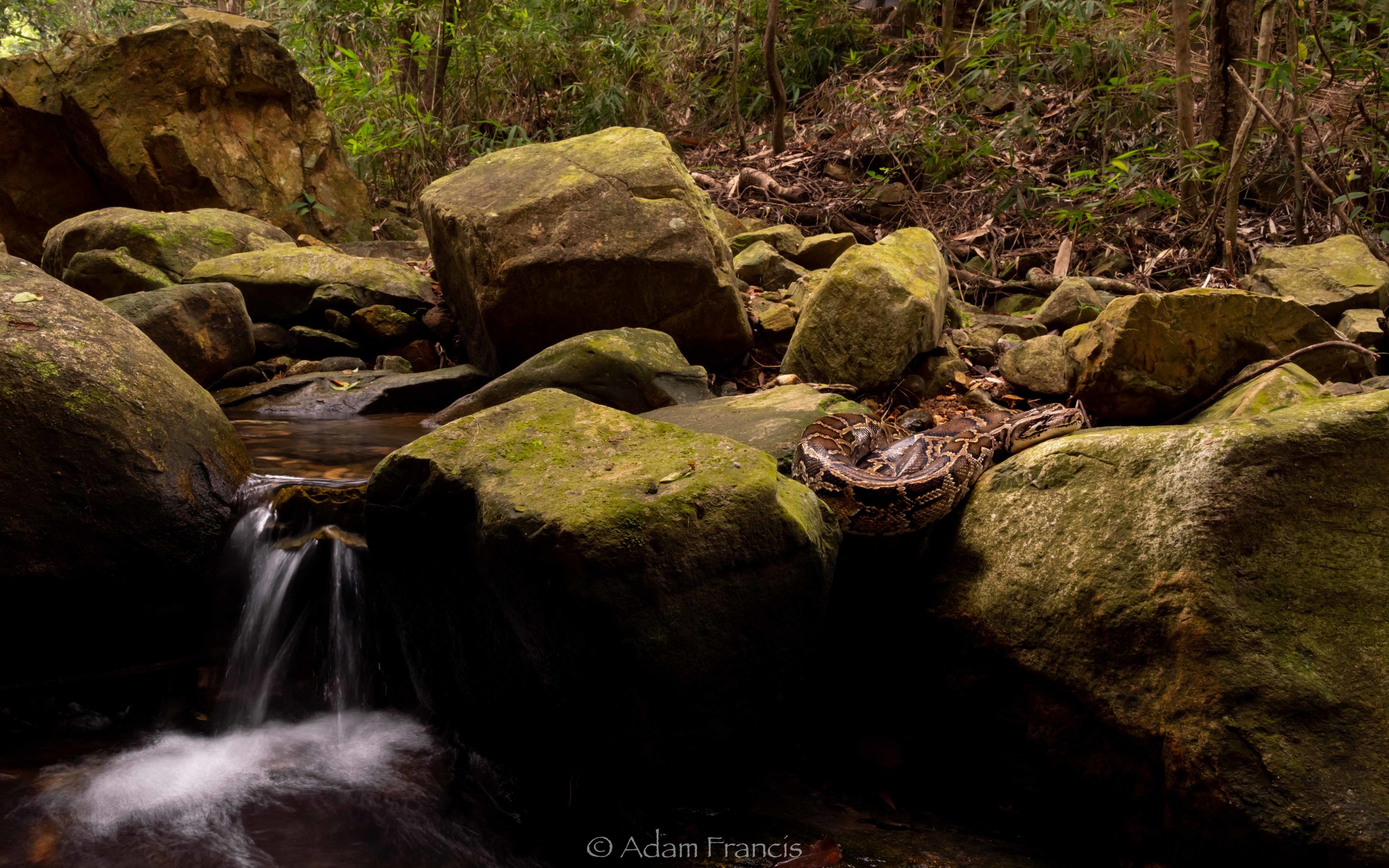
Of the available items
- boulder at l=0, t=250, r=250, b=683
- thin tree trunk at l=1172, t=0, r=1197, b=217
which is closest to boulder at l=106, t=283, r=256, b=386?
boulder at l=0, t=250, r=250, b=683

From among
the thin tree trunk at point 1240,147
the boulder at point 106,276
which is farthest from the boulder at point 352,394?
the thin tree trunk at point 1240,147

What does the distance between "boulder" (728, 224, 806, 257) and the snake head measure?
547 centimetres

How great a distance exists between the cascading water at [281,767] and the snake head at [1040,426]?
275 centimetres

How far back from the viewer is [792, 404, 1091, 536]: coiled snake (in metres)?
3.61

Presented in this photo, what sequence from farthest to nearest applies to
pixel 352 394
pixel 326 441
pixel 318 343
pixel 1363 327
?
pixel 318 343, pixel 352 394, pixel 1363 327, pixel 326 441

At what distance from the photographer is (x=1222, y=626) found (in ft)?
9.33

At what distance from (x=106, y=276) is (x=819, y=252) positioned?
651cm

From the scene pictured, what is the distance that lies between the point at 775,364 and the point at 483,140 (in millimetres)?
7534

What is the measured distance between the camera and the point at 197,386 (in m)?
4.51

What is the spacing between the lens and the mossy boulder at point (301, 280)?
812 centimetres

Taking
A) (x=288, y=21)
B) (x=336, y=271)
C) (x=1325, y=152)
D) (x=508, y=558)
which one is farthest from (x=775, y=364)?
(x=288, y=21)

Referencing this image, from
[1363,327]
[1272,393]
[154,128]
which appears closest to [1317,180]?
[1363,327]

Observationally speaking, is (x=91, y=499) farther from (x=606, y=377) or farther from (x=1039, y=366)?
(x=1039, y=366)

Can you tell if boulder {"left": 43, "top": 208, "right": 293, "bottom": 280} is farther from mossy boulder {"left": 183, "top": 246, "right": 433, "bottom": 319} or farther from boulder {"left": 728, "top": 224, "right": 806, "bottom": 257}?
boulder {"left": 728, "top": 224, "right": 806, "bottom": 257}
